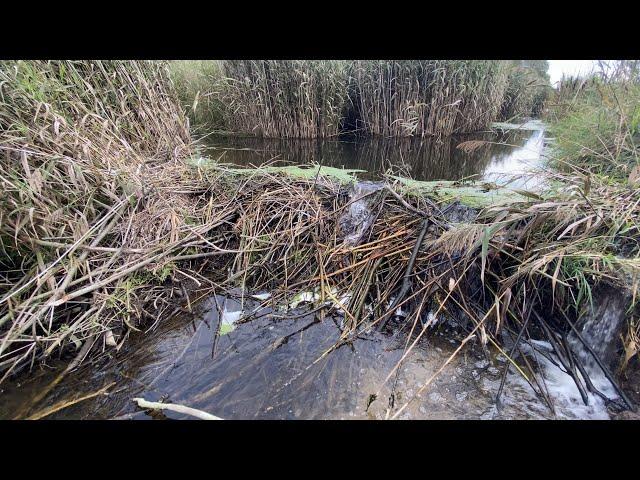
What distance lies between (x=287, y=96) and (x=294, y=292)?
242 inches

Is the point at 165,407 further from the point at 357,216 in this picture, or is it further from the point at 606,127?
the point at 606,127

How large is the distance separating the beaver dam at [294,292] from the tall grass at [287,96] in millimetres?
4547

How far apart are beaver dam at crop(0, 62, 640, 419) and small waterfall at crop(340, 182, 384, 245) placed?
0.02 metres

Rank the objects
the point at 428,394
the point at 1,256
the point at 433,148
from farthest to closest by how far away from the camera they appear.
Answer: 1. the point at 433,148
2. the point at 1,256
3. the point at 428,394

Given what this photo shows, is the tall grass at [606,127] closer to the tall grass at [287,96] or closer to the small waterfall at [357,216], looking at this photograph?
the small waterfall at [357,216]

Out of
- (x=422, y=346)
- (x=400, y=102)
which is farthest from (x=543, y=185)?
(x=400, y=102)

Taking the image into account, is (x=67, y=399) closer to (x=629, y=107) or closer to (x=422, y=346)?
(x=422, y=346)

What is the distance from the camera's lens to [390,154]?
269 inches

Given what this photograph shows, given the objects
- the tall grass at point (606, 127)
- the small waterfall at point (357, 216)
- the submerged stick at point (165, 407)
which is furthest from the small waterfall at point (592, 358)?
the submerged stick at point (165, 407)

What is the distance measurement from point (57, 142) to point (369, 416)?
301 cm

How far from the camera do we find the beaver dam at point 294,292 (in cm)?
196

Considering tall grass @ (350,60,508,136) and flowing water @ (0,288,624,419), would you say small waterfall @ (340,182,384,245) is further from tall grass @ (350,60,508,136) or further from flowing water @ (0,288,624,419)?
tall grass @ (350,60,508,136)

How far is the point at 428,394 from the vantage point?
78.7 inches

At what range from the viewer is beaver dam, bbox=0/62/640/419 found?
77.3 inches
